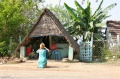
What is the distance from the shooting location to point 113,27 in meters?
26.5

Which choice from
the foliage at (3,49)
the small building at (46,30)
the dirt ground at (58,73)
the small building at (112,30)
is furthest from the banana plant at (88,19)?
the foliage at (3,49)

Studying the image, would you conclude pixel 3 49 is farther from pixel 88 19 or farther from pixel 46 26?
pixel 88 19

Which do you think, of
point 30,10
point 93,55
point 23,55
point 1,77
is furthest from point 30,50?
point 1,77

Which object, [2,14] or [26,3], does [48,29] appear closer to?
[2,14]

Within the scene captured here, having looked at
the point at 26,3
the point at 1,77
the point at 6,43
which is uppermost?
the point at 26,3

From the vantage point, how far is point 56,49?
75.5ft

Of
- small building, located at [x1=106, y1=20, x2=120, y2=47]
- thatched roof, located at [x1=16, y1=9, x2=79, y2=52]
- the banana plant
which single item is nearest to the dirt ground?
small building, located at [x1=106, y1=20, x2=120, y2=47]

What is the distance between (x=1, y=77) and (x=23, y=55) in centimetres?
929

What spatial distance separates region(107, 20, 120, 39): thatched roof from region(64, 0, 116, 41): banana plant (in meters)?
1.12

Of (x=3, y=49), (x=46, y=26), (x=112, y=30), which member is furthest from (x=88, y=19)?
(x=3, y=49)

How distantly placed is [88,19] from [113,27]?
2.49 meters

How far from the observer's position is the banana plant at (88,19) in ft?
81.3

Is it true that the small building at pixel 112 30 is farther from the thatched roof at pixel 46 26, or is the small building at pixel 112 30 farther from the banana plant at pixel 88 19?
the thatched roof at pixel 46 26

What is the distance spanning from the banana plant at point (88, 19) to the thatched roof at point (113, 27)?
1.12 metres
